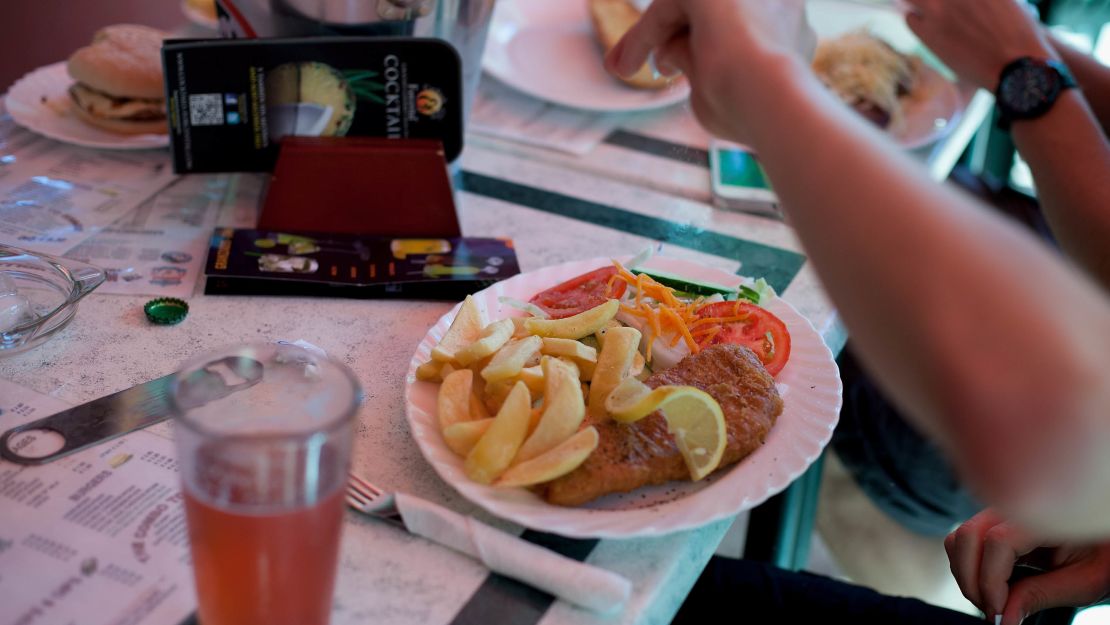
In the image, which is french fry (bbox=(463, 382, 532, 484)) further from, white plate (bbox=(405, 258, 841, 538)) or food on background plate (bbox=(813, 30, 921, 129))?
food on background plate (bbox=(813, 30, 921, 129))

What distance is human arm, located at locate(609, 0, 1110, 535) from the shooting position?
0.43 metres

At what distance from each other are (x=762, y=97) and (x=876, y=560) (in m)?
1.55

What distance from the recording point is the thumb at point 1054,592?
913mm

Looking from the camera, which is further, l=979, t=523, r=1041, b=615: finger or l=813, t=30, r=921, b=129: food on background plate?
l=813, t=30, r=921, b=129: food on background plate

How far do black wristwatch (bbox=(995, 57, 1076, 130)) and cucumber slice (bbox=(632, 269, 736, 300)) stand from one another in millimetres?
475

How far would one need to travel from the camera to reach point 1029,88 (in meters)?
1.21

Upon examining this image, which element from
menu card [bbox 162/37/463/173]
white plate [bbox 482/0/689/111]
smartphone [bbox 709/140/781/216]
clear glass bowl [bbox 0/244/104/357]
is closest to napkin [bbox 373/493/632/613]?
clear glass bowl [bbox 0/244/104/357]

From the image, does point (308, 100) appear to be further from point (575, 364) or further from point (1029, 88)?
point (1029, 88)

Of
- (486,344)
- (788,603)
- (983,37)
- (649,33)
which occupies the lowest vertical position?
(788,603)

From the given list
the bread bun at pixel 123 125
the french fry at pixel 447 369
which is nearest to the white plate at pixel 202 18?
the bread bun at pixel 123 125

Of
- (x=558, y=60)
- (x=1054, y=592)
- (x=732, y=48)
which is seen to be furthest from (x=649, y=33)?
(x=558, y=60)

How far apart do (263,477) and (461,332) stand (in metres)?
0.36

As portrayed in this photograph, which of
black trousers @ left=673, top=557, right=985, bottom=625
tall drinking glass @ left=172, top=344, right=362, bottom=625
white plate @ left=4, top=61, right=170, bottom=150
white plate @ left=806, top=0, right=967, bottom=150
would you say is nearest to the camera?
tall drinking glass @ left=172, top=344, right=362, bottom=625

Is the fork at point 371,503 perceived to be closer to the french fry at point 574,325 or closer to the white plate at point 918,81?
the french fry at point 574,325
